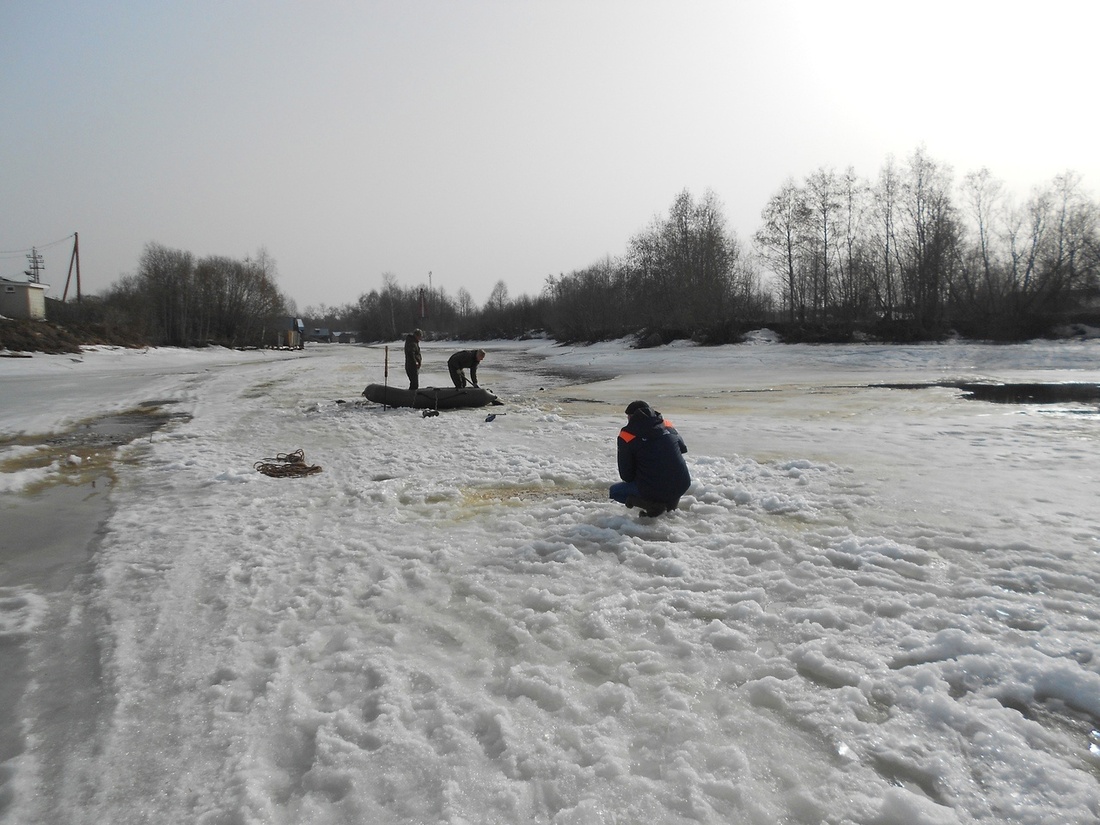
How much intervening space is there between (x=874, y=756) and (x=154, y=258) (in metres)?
73.5

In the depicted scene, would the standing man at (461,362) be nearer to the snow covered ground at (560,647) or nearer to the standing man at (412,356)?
the standing man at (412,356)

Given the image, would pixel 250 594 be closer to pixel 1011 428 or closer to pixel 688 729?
pixel 688 729

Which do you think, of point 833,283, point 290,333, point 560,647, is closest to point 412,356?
point 560,647

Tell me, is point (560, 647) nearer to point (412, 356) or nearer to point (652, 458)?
point (652, 458)

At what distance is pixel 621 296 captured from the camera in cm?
5803

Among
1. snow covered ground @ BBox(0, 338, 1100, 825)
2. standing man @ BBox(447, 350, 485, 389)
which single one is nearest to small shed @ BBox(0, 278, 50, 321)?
standing man @ BBox(447, 350, 485, 389)

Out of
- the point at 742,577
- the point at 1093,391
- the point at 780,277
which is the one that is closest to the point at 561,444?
the point at 742,577

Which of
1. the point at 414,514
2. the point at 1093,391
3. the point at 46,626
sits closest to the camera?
the point at 46,626

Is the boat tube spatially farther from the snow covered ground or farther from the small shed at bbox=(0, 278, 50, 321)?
the small shed at bbox=(0, 278, 50, 321)

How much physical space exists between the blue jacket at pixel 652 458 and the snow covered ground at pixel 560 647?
358 millimetres

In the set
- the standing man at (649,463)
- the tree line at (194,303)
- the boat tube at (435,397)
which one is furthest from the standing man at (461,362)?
the tree line at (194,303)

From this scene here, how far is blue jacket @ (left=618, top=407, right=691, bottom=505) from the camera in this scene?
5395 millimetres

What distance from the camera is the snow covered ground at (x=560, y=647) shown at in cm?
239

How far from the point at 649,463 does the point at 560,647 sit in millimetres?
2337
